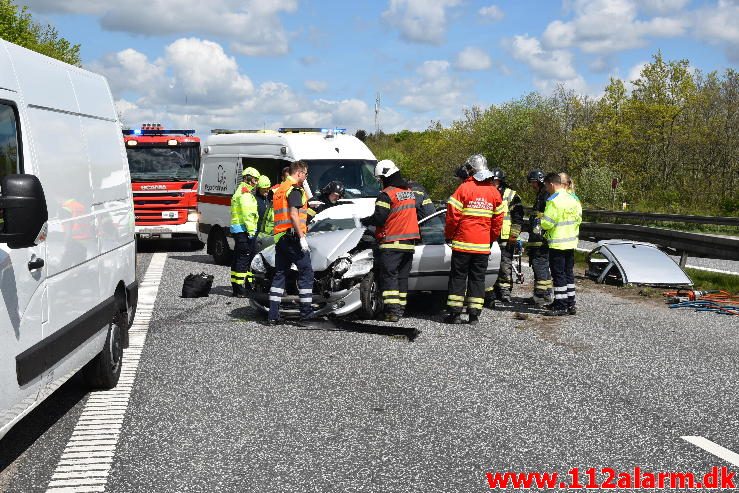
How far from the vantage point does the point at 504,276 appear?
450 inches

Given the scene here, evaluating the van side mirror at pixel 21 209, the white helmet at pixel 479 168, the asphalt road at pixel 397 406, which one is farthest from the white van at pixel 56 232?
the white helmet at pixel 479 168

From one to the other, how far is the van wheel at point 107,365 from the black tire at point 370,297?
135 inches

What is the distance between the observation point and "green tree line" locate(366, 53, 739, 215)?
43781mm

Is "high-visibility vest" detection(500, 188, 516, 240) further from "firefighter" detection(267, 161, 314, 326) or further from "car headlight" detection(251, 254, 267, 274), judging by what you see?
"car headlight" detection(251, 254, 267, 274)

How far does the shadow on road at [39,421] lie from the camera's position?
16.4 feet

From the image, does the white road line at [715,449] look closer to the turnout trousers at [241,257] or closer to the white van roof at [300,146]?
the turnout trousers at [241,257]

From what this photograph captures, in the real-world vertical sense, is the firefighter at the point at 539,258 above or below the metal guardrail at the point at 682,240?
above

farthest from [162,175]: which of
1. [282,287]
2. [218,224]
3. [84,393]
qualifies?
[84,393]

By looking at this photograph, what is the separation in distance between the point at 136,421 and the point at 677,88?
2024 inches

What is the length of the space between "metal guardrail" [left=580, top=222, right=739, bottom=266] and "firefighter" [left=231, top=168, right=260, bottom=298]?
23.7 ft

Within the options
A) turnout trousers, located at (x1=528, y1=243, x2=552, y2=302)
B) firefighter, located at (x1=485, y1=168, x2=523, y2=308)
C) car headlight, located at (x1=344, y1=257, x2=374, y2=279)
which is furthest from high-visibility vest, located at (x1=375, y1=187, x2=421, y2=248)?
turnout trousers, located at (x1=528, y1=243, x2=552, y2=302)

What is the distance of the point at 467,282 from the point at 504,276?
5.51 feet

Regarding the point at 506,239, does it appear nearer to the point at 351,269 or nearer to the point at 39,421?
the point at 351,269

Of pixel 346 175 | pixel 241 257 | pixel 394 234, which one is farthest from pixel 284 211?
pixel 346 175
